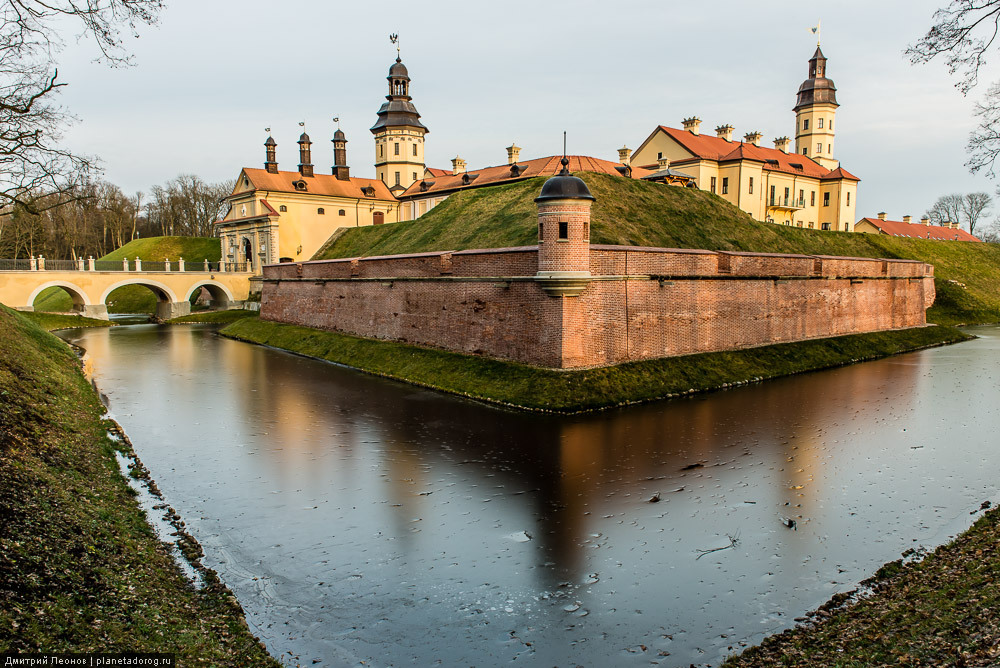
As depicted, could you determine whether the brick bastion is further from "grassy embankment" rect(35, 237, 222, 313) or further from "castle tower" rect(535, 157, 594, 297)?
"grassy embankment" rect(35, 237, 222, 313)

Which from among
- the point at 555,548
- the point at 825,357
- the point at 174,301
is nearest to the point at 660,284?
the point at 825,357

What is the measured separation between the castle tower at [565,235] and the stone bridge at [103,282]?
3136cm

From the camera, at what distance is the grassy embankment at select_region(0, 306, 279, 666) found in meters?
4.47

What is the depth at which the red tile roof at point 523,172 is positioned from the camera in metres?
33.9

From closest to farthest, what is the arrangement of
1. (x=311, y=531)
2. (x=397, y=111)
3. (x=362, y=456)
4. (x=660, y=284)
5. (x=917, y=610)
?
1. (x=917, y=610)
2. (x=311, y=531)
3. (x=362, y=456)
4. (x=660, y=284)
5. (x=397, y=111)

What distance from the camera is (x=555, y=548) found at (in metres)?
7.13

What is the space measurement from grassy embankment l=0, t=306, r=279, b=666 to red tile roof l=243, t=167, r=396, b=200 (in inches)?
1458

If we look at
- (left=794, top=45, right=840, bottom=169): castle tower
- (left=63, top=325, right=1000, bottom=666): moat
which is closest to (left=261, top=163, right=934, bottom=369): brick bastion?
(left=63, top=325, right=1000, bottom=666): moat

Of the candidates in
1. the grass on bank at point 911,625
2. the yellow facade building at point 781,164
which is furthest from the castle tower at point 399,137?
the grass on bank at point 911,625

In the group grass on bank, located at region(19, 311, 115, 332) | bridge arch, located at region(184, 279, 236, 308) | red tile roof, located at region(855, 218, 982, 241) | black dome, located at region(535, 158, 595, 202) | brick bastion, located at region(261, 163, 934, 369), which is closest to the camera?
black dome, located at region(535, 158, 595, 202)

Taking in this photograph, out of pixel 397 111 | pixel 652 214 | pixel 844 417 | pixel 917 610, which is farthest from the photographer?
pixel 397 111

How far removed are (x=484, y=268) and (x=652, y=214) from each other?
35.6 feet

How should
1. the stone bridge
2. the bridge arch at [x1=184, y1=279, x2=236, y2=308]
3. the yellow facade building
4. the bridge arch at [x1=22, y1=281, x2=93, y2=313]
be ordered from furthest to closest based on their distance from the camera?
the yellow facade building
the bridge arch at [x1=184, y1=279, x2=236, y2=308]
the bridge arch at [x1=22, y1=281, x2=93, y2=313]
the stone bridge

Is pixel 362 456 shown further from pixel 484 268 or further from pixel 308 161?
pixel 308 161
